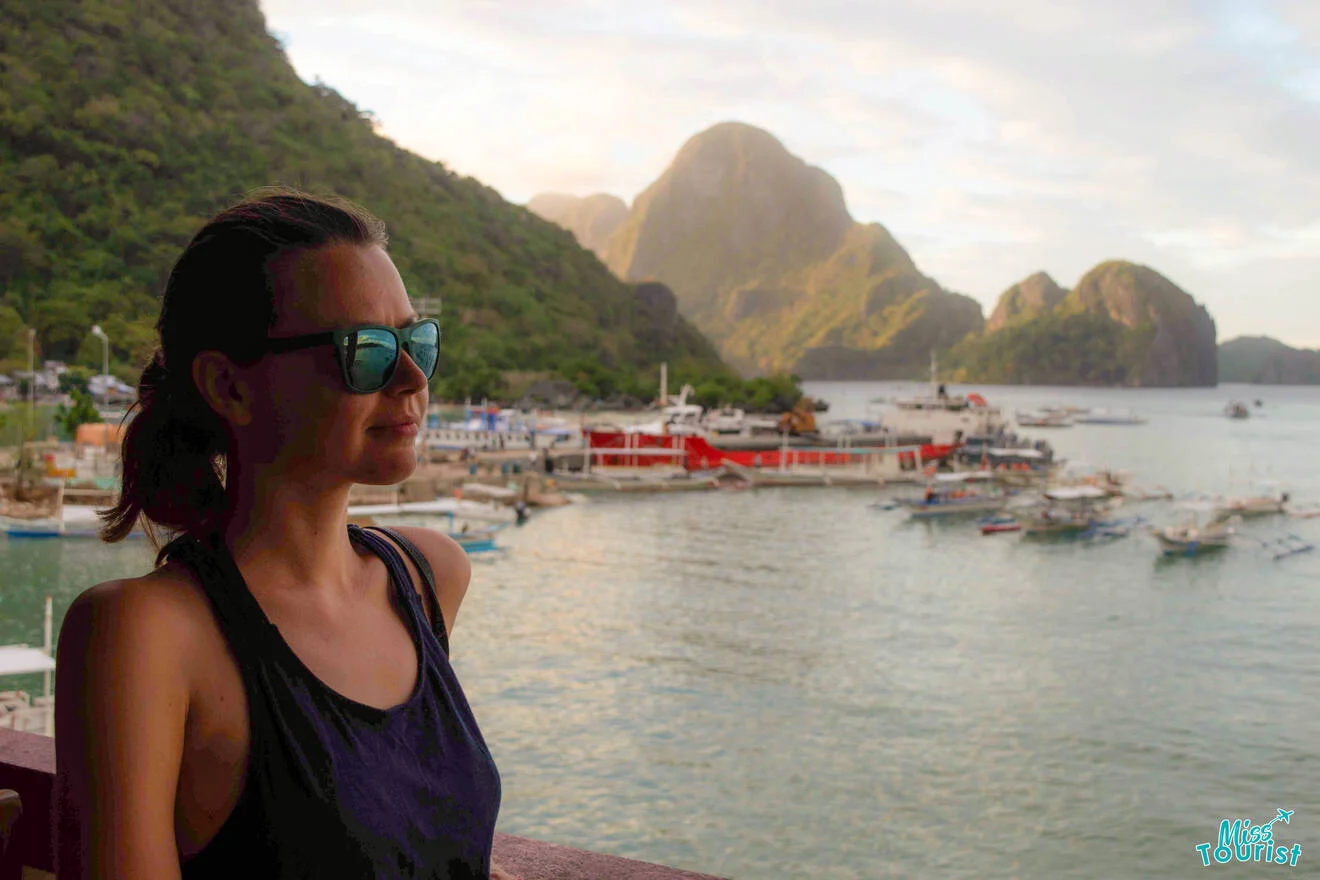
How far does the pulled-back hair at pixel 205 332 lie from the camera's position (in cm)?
135

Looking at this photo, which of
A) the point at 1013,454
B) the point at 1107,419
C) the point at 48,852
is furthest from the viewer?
the point at 1107,419

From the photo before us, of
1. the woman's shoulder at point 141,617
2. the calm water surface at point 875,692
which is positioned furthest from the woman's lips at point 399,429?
the calm water surface at point 875,692

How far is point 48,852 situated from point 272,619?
1256 millimetres

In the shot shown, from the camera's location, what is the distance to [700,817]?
53.0 ft

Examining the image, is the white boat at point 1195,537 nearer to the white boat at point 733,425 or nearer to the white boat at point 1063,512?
the white boat at point 1063,512

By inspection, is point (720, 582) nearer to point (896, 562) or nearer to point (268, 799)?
point (896, 562)

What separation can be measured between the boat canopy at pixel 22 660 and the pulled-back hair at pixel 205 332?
12277mm

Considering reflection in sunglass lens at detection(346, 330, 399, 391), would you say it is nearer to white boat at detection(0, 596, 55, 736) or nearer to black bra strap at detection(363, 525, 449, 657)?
black bra strap at detection(363, 525, 449, 657)

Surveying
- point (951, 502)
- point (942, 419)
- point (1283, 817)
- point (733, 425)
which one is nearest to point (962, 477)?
point (951, 502)

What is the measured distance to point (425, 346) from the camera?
147cm

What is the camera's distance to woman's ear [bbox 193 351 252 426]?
1.36 meters

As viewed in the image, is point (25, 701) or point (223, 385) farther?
point (25, 701)

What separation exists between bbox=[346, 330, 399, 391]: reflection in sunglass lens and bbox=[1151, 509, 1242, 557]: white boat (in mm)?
39969

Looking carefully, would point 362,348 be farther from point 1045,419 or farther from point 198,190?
point 1045,419
